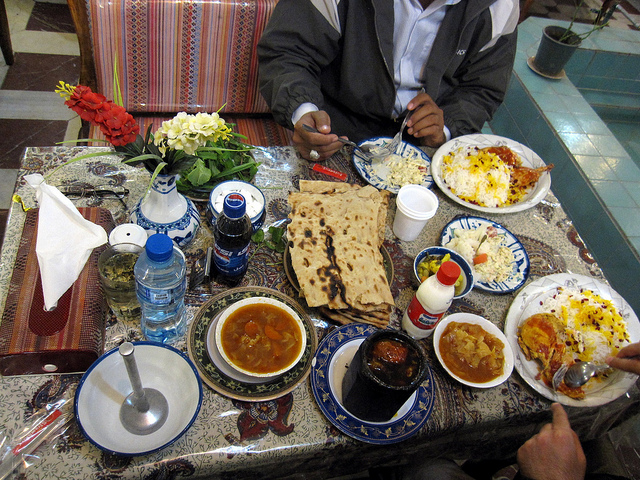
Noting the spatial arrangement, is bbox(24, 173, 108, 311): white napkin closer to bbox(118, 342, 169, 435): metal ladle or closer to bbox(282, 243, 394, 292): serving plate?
bbox(118, 342, 169, 435): metal ladle

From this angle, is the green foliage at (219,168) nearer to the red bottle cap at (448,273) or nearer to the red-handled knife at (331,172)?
the red-handled knife at (331,172)

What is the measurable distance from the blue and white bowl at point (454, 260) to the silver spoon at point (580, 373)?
0.40 metres

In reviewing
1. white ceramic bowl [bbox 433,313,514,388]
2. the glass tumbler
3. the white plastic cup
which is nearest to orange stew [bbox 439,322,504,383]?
white ceramic bowl [bbox 433,313,514,388]

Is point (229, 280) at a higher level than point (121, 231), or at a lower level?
lower

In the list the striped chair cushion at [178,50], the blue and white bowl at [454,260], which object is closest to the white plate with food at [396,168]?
the blue and white bowl at [454,260]

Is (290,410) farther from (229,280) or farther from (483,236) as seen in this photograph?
(483,236)

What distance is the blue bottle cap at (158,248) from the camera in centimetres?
106

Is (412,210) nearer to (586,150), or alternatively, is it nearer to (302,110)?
(302,110)

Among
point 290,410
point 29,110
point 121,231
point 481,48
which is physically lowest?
point 29,110

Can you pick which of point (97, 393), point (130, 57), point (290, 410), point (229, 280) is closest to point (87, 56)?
point (130, 57)

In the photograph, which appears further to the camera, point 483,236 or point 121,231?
point 483,236

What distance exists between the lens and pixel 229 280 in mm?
1471

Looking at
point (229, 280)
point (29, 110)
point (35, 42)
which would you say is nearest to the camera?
point (229, 280)

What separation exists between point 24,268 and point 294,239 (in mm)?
797
